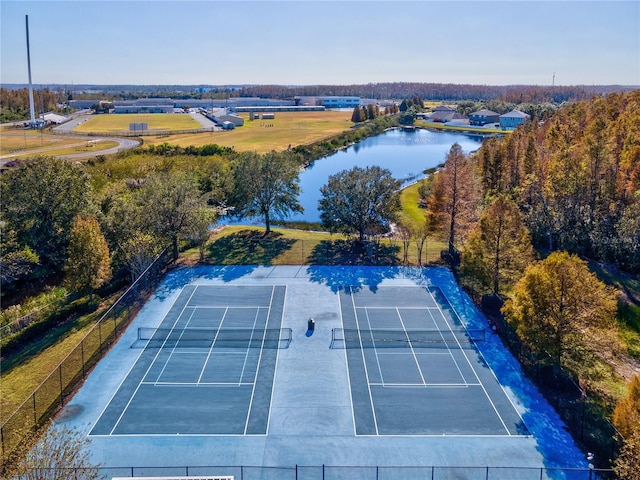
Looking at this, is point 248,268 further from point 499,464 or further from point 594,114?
point 594,114

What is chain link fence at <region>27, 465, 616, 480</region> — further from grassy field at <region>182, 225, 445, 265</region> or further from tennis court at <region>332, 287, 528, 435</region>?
grassy field at <region>182, 225, 445, 265</region>

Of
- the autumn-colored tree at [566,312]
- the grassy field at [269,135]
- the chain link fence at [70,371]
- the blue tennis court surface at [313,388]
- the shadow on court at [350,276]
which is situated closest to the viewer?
the blue tennis court surface at [313,388]

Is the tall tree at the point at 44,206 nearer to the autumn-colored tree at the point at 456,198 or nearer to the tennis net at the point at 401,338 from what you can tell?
the tennis net at the point at 401,338

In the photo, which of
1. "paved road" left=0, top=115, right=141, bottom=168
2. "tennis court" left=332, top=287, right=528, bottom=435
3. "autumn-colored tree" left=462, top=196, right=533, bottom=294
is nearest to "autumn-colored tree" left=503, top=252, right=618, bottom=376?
"tennis court" left=332, top=287, right=528, bottom=435

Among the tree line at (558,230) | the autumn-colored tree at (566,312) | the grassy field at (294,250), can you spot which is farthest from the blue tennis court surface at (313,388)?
the grassy field at (294,250)

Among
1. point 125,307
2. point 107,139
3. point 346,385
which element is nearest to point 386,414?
point 346,385

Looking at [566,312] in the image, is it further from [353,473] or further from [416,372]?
[353,473]
